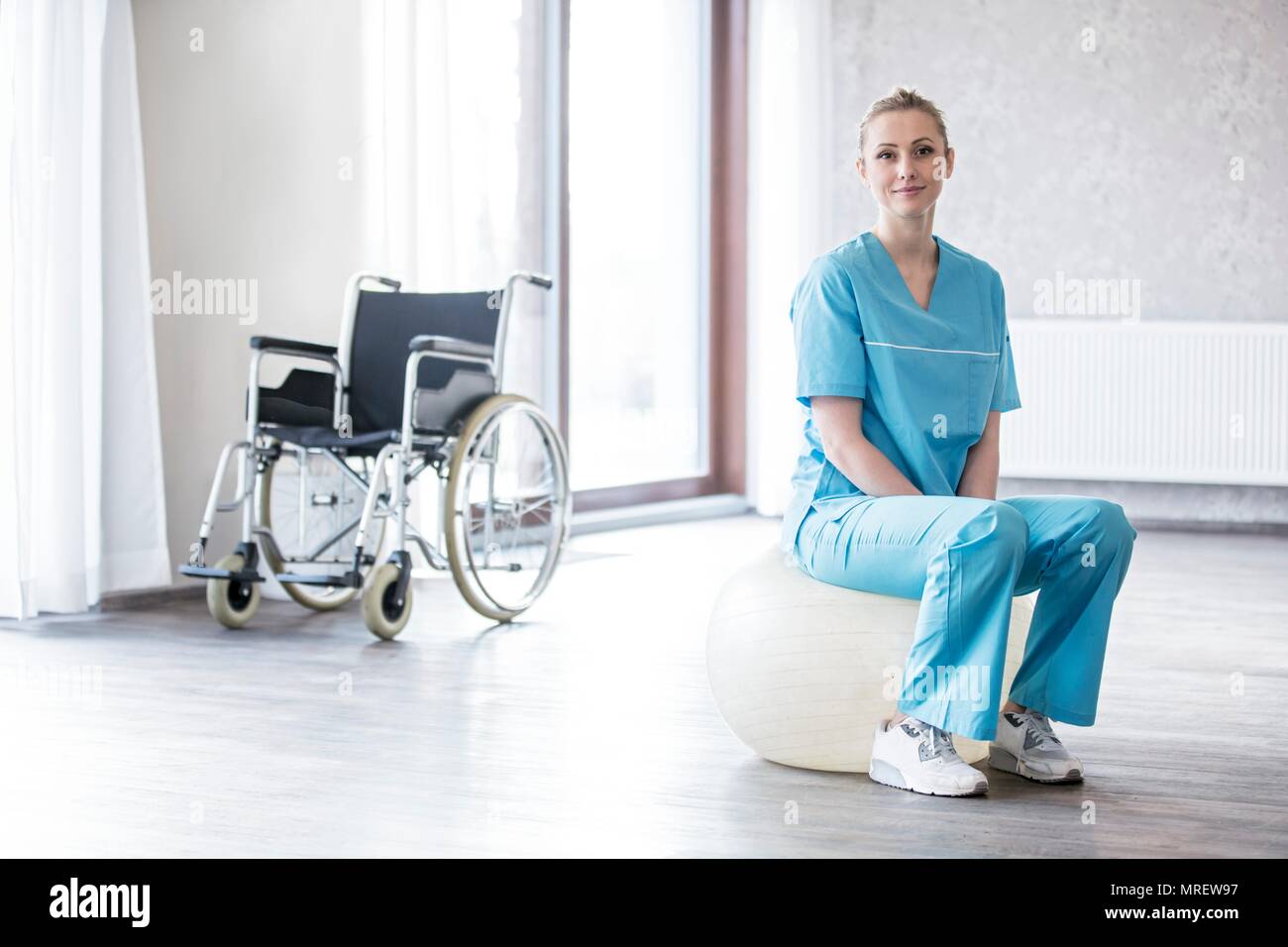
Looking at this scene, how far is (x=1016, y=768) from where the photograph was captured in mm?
2098

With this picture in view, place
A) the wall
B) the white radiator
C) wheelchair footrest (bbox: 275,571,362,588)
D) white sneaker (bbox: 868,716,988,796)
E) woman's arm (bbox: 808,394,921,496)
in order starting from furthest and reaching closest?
the white radiator → the wall → wheelchair footrest (bbox: 275,571,362,588) → woman's arm (bbox: 808,394,921,496) → white sneaker (bbox: 868,716,988,796)

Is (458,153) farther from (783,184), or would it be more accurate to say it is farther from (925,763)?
(925,763)

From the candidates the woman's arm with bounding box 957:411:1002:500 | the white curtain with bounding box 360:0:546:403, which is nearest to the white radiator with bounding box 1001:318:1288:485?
the white curtain with bounding box 360:0:546:403

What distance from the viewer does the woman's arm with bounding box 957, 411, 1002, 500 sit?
2188 mm

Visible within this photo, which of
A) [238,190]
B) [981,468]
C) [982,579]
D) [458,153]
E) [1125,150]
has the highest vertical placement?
[1125,150]

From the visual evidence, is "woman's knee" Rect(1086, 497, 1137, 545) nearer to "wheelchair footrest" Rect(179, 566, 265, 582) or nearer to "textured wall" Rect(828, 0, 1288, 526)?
"wheelchair footrest" Rect(179, 566, 265, 582)

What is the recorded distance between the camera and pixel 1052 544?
2014 mm

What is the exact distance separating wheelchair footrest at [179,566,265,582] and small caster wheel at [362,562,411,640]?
0.24 meters

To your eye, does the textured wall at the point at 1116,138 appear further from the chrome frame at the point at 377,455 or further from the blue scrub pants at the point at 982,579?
the blue scrub pants at the point at 982,579

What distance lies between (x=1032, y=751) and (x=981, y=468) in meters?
0.42

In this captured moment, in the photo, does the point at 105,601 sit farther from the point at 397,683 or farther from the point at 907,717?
the point at 907,717

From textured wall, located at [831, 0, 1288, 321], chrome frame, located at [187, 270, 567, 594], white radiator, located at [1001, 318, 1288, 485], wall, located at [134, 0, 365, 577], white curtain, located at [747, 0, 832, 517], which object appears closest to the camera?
chrome frame, located at [187, 270, 567, 594]

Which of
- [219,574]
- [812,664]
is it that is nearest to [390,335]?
[219,574]
